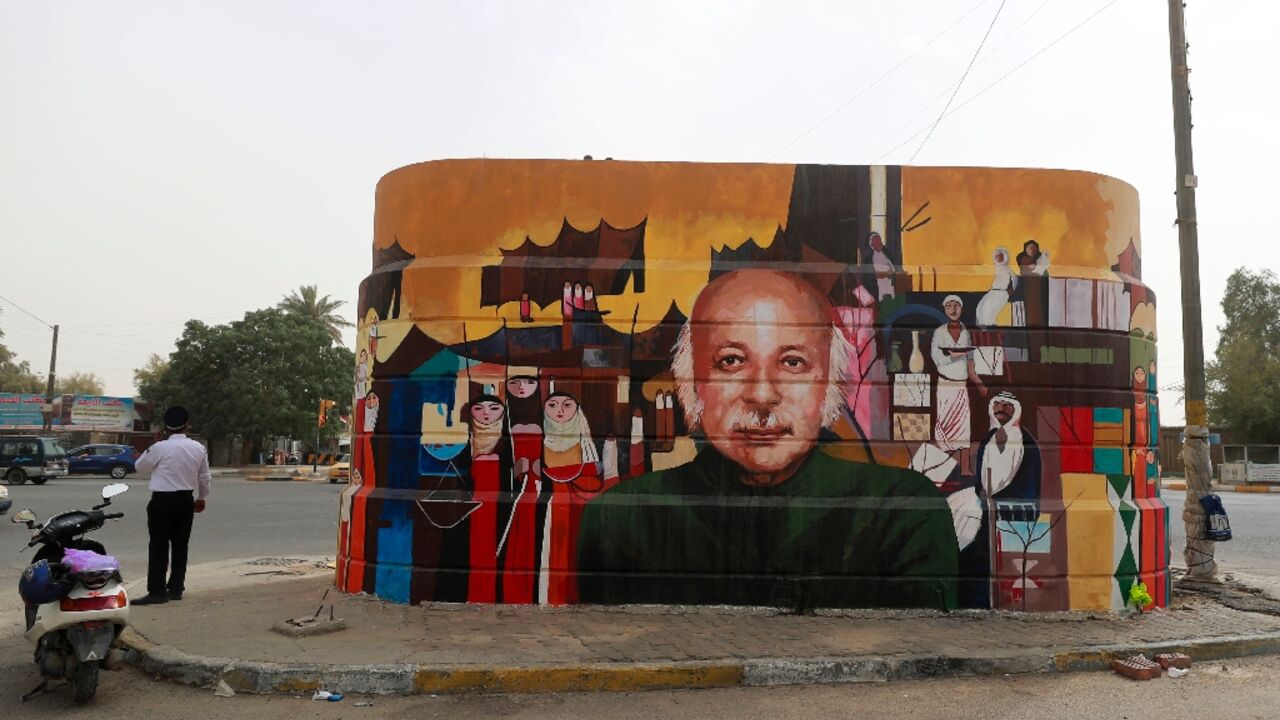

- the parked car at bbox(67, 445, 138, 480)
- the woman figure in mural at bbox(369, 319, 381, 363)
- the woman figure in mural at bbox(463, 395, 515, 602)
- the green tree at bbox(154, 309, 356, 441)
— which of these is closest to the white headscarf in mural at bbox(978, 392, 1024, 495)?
the woman figure in mural at bbox(463, 395, 515, 602)

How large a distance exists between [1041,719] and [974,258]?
12.9 ft

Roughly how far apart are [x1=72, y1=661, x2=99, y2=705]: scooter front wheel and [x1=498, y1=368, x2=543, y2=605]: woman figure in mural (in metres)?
3.01

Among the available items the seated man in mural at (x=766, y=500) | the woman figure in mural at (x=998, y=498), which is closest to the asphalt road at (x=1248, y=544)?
the woman figure in mural at (x=998, y=498)

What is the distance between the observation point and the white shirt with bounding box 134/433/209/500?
7469 mm

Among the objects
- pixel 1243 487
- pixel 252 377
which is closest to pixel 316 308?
pixel 252 377

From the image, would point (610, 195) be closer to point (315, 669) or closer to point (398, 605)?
point (398, 605)

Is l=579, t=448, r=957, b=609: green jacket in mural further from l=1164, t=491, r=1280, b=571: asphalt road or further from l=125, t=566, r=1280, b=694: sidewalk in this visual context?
l=1164, t=491, r=1280, b=571: asphalt road

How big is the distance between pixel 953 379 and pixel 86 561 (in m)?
6.22

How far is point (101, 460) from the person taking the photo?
33.5 metres

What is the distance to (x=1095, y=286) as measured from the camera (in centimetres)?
764

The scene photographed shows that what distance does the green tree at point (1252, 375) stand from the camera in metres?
42.8

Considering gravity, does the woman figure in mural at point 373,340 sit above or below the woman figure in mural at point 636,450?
above

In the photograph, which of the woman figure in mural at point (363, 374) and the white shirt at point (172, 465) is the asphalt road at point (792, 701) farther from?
the woman figure in mural at point (363, 374)

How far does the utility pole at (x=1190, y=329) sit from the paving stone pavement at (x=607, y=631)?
3.97ft
